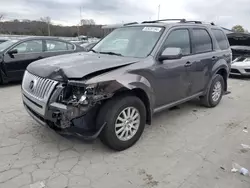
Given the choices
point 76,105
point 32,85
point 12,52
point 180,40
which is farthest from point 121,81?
point 12,52

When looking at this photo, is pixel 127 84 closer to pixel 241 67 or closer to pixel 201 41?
pixel 201 41

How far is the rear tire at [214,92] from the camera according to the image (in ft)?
16.6

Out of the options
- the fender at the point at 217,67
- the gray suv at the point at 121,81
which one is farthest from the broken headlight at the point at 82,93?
the fender at the point at 217,67

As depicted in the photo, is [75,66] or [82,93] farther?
[75,66]

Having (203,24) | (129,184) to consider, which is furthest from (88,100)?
(203,24)

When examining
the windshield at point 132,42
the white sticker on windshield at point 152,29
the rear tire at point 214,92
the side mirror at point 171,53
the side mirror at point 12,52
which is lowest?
the rear tire at point 214,92

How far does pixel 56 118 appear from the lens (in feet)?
8.96

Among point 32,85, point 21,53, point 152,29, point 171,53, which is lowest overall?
point 32,85

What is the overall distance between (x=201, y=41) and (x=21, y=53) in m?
5.21

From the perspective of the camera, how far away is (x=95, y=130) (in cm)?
299

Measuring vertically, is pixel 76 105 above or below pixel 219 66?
below

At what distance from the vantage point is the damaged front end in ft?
8.77

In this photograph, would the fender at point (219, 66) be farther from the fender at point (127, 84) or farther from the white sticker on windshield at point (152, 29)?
the fender at point (127, 84)

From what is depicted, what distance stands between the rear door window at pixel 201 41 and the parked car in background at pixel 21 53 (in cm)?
481
